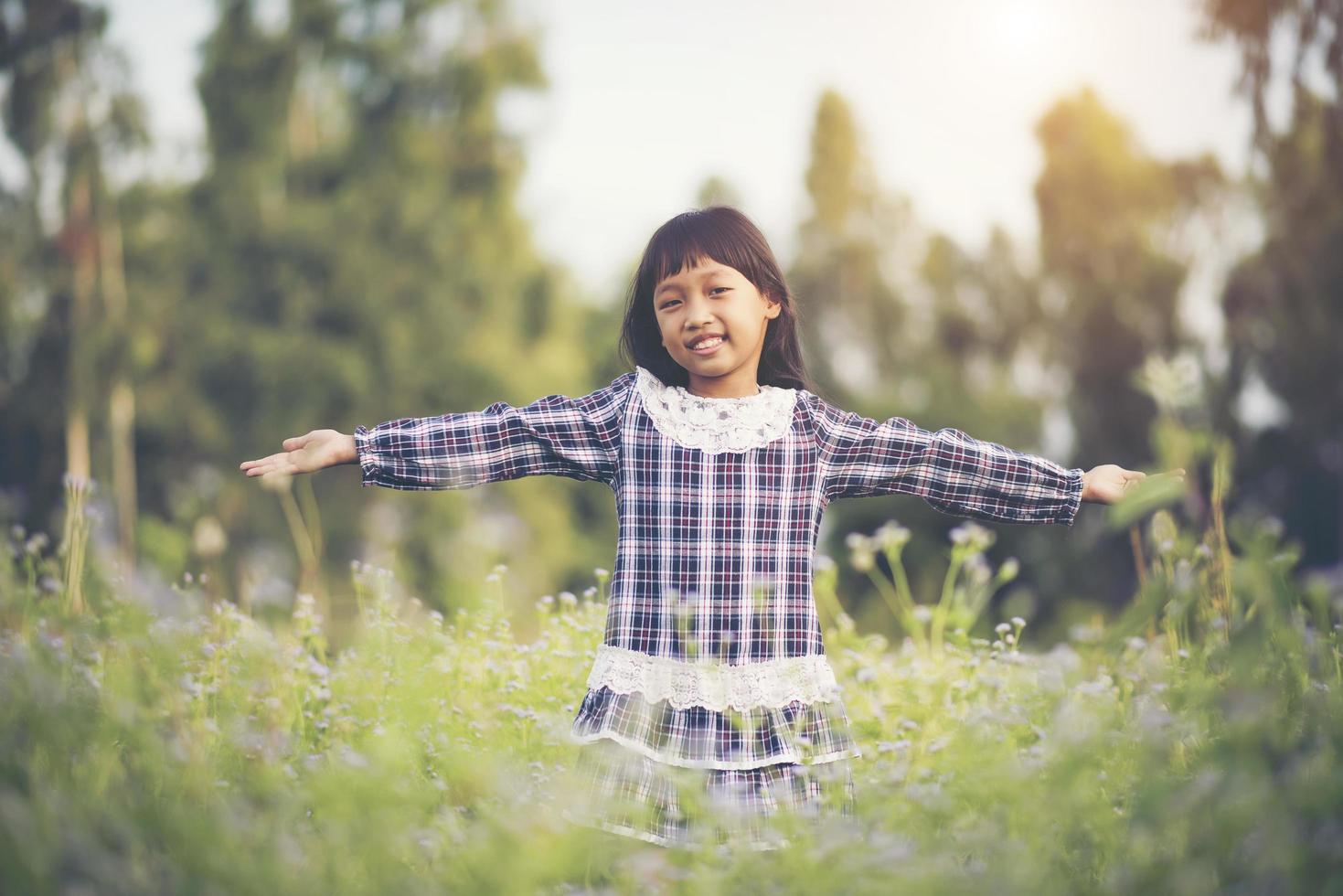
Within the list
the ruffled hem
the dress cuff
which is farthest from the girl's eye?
the ruffled hem

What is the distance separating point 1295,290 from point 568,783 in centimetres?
1192

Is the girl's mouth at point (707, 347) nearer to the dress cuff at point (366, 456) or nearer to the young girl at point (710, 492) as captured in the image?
the young girl at point (710, 492)

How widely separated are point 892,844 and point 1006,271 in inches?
720

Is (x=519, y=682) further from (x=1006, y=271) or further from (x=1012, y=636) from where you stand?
(x=1006, y=271)

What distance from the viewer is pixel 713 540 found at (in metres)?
2.73

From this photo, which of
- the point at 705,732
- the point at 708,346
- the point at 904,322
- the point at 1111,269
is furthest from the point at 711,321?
the point at 904,322

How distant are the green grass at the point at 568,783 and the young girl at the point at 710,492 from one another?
0.63ft

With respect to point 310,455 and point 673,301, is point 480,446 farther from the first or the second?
point 673,301

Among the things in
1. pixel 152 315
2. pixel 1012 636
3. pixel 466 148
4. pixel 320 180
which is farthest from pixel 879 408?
pixel 1012 636

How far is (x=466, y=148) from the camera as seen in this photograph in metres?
17.8

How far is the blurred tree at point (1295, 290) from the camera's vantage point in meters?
10.9

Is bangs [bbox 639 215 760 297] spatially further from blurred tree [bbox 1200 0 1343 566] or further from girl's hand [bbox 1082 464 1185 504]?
blurred tree [bbox 1200 0 1343 566]

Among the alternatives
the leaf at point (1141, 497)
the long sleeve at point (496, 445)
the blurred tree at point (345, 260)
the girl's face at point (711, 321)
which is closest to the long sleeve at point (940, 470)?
the girl's face at point (711, 321)

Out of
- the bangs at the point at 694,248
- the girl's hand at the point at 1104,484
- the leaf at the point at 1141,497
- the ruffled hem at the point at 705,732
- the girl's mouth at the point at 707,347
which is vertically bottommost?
the ruffled hem at the point at 705,732
